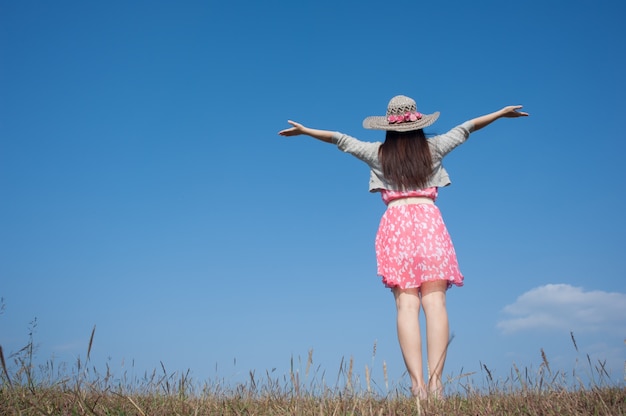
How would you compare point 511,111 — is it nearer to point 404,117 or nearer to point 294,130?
point 404,117

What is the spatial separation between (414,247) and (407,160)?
2.98ft

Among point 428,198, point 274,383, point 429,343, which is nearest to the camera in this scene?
point 274,383

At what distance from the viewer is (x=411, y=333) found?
5.71m

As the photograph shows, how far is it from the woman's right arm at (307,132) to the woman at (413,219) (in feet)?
0.05

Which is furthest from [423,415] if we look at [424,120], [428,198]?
[424,120]

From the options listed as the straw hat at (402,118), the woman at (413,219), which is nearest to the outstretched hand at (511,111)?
the woman at (413,219)

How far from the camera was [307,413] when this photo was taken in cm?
349

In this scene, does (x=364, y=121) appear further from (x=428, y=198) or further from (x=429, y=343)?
(x=429, y=343)

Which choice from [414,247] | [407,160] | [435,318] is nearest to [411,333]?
[435,318]

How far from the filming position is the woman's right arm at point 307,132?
678 cm

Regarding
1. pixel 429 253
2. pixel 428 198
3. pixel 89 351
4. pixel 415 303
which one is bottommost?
pixel 89 351

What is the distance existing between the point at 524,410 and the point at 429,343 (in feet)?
6.94

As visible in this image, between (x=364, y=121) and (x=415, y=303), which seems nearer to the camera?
(x=415, y=303)

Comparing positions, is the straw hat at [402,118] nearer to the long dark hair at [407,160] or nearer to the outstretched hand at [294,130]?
the long dark hair at [407,160]
